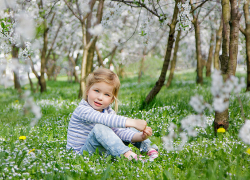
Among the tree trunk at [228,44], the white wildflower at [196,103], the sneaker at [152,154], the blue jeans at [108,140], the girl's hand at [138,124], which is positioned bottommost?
the sneaker at [152,154]

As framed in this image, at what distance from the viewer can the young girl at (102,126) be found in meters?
2.47

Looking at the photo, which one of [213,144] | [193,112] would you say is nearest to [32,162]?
[213,144]

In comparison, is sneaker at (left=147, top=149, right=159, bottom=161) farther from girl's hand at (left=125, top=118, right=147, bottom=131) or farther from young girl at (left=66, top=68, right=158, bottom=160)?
girl's hand at (left=125, top=118, right=147, bottom=131)

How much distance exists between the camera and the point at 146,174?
2148 mm

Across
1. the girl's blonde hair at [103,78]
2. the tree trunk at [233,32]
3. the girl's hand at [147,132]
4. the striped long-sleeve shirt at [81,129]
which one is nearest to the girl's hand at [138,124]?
the girl's hand at [147,132]

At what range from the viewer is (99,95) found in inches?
106

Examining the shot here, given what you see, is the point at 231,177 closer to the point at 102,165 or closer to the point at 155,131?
the point at 102,165

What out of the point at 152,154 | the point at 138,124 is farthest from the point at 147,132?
Answer: the point at 152,154

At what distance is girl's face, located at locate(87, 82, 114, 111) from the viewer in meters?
2.71

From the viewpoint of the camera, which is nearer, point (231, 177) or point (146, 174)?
point (231, 177)

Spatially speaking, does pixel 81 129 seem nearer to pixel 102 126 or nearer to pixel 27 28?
pixel 102 126

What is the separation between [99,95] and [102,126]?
37 cm

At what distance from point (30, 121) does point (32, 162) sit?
7.94 feet

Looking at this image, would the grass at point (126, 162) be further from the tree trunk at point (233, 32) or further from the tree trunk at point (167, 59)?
the tree trunk at point (167, 59)
